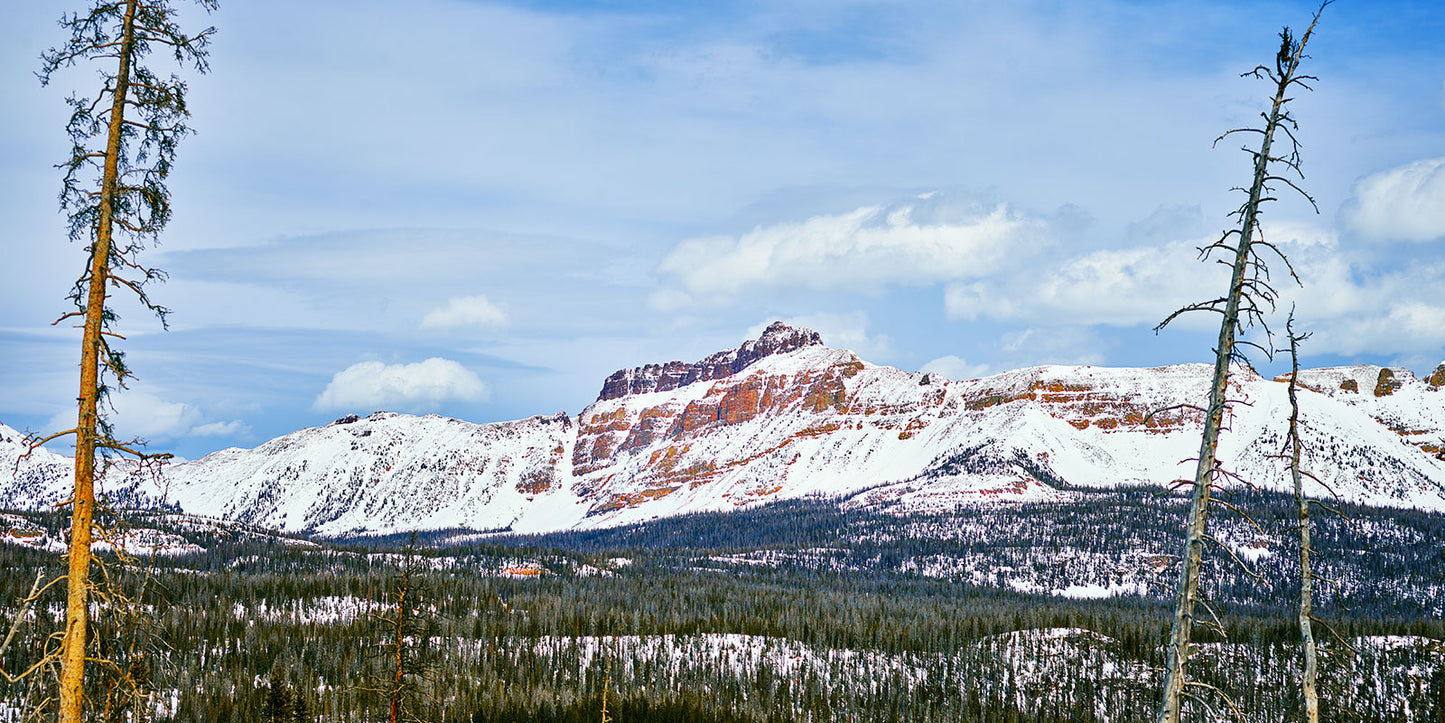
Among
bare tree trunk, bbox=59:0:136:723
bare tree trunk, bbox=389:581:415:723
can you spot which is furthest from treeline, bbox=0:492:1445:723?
bare tree trunk, bbox=59:0:136:723

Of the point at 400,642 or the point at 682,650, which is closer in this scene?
the point at 400,642

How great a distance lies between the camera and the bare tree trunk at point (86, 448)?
1449 centimetres

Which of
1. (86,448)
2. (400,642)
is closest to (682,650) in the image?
(400,642)

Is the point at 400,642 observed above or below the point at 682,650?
above

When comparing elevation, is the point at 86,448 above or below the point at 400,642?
above

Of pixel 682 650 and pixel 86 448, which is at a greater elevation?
pixel 86 448

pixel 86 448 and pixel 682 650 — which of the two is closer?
pixel 86 448

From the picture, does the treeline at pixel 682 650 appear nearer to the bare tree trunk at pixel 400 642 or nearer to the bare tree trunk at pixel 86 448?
the bare tree trunk at pixel 400 642

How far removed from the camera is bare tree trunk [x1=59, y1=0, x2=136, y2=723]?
1449 centimetres

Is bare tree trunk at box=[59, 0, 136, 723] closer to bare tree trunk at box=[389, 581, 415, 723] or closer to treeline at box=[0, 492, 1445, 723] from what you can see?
treeline at box=[0, 492, 1445, 723]

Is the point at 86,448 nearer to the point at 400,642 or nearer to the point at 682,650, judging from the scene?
the point at 400,642

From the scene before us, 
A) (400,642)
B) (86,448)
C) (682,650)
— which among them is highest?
(86,448)

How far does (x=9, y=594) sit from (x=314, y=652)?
2028cm

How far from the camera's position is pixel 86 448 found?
14.6m
